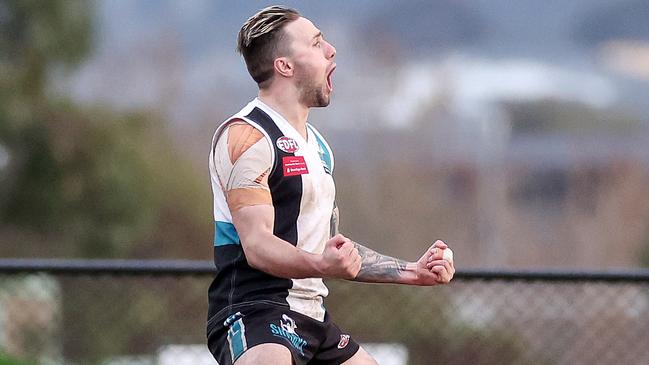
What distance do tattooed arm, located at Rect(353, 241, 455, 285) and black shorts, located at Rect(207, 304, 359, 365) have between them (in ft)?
0.75

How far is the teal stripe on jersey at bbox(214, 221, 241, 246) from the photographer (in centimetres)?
406

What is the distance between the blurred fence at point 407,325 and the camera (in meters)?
7.46

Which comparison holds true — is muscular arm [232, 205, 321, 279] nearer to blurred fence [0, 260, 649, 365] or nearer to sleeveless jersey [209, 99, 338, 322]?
sleeveless jersey [209, 99, 338, 322]

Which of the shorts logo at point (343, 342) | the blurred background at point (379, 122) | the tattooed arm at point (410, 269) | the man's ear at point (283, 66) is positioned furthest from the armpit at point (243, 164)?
the blurred background at point (379, 122)

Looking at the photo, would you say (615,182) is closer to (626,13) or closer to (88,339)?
(626,13)

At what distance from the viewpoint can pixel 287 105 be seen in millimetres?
4141

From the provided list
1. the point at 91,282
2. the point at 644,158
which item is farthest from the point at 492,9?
the point at 91,282

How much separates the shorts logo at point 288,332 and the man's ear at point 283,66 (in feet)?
2.57

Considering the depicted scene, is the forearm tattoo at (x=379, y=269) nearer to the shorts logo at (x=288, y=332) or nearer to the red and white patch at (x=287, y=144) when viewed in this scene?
the shorts logo at (x=288, y=332)

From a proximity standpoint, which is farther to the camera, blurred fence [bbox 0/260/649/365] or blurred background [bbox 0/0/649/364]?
blurred background [bbox 0/0/649/364]

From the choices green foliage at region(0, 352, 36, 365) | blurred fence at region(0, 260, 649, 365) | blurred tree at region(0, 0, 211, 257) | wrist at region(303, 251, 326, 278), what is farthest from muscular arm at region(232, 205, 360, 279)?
blurred tree at region(0, 0, 211, 257)

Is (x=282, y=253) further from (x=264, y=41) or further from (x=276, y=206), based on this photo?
(x=264, y=41)

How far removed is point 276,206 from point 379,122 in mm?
6865

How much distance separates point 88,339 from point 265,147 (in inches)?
165
